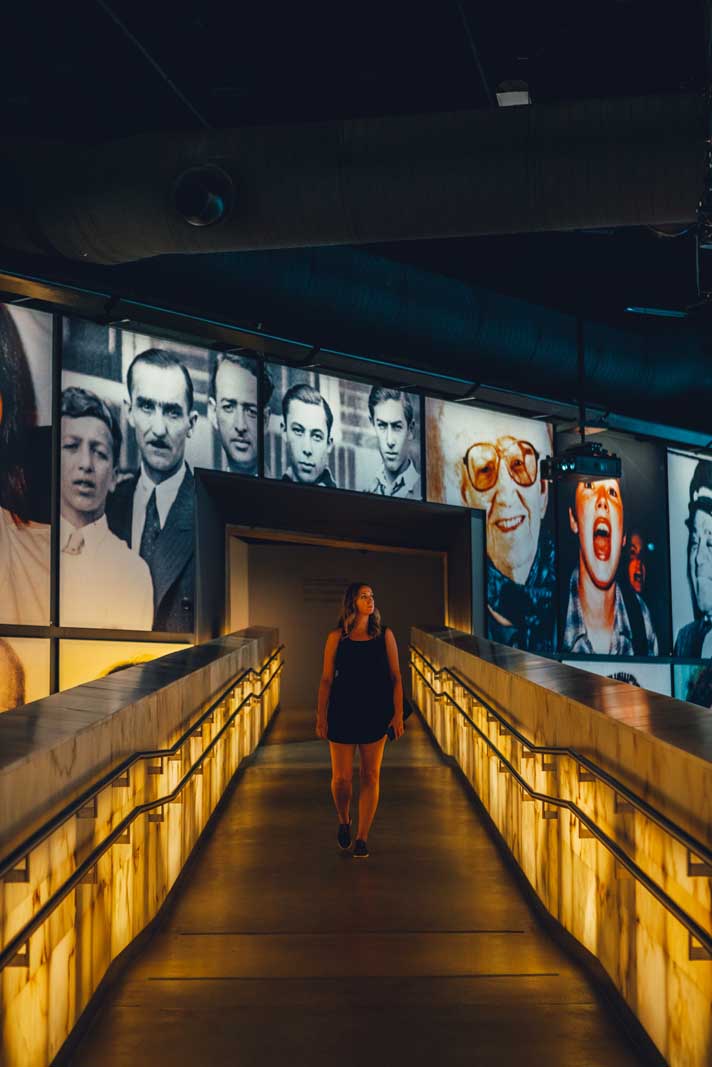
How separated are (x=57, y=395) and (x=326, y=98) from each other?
3.49m

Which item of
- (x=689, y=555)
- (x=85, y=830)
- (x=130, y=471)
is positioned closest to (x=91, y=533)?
(x=130, y=471)

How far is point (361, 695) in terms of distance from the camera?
5.51 m

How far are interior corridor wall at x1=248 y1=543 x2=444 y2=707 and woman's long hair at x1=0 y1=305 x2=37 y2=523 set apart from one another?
887 centimetres

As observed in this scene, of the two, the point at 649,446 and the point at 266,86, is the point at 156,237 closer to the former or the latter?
the point at 266,86

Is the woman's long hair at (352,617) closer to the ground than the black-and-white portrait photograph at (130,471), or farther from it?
closer to the ground

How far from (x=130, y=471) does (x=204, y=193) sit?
4472 mm

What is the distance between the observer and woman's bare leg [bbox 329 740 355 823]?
5.62 metres

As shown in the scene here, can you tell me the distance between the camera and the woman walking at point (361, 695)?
551cm

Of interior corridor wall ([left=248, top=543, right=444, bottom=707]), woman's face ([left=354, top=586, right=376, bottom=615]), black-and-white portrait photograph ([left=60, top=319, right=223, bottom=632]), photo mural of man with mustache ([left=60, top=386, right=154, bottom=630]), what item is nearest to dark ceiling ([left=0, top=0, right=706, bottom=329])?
black-and-white portrait photograph ([left=60, top=319, right=223, bottom=632])

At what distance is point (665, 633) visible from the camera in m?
17.0

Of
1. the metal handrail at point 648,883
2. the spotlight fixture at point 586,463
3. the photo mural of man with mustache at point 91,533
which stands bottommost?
the metal handrail at point 648,883

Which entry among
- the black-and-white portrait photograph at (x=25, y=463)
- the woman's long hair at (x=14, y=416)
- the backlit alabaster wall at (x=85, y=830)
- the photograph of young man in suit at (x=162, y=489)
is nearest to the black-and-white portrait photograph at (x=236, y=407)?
the photograph of young man in suit at (x=162, y=489)

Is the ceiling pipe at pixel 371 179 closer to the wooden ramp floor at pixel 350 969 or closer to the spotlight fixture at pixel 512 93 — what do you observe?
the spotlight fixture at pixel 512 93

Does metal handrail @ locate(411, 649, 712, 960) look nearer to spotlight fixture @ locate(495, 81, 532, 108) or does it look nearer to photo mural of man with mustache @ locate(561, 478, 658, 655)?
spotlight fixture @ locate(495, 81, 532, 108)
